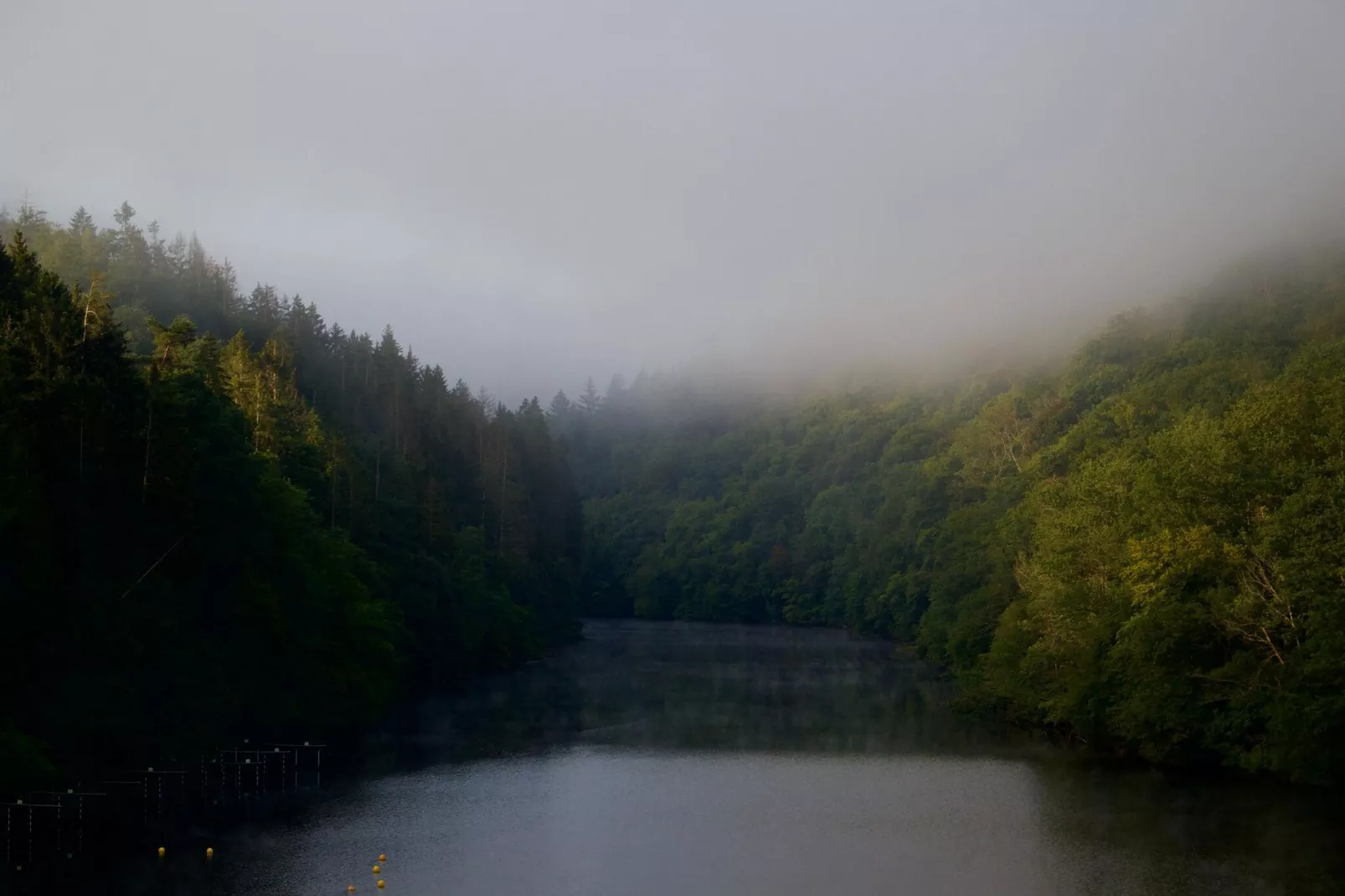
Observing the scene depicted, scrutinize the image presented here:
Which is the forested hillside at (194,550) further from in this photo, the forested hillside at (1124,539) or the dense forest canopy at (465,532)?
the forested hillside at (1124,539)

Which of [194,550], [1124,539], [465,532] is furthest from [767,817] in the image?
[465,532]

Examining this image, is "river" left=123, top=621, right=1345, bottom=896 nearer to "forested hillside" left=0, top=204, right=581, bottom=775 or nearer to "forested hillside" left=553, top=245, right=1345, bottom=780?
"forested hillside" left=553, top=245, right=1345, bottom=780

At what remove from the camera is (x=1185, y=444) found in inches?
1935

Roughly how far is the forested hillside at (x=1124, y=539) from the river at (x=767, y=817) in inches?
149

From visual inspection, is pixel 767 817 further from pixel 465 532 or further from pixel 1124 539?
pixel 465 532

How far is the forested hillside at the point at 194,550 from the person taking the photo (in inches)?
1516

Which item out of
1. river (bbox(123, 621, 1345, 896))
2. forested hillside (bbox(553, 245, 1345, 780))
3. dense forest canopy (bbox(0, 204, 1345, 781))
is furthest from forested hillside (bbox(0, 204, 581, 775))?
forested hillside (bbox(553, 245, 1345, 780))

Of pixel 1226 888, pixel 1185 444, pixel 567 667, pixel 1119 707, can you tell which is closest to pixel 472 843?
pixel 1226 888

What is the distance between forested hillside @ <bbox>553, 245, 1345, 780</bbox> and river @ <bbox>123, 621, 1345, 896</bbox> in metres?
3.78

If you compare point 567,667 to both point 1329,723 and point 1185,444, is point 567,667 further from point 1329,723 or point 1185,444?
point 1329,723

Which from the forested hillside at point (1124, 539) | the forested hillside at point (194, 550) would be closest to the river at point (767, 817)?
the forested hillside at point (1124, 539)

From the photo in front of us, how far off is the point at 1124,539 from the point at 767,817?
65.2 ft

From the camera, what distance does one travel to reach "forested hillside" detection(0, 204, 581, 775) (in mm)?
38500

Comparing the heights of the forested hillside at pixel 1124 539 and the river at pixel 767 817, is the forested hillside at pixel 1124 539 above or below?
above
